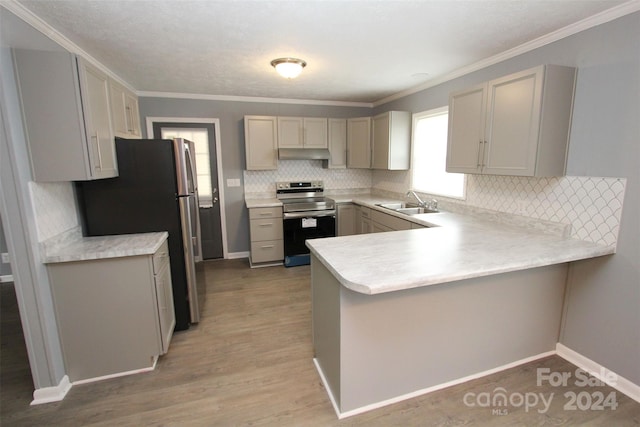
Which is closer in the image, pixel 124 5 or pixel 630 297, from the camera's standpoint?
pixel 124 5

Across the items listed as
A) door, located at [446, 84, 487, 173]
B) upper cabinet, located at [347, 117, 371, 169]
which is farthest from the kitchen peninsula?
upper cabinet, located at [347, 117, 371, 169]

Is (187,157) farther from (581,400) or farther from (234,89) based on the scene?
(581,400)

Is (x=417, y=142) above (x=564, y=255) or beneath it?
above

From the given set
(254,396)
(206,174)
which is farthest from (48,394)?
(206,174)

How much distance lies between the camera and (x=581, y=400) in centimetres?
185

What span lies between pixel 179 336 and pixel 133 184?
132cm

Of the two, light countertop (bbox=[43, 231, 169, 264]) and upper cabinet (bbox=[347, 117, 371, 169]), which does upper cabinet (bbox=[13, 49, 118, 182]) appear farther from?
upper cabinet (bbox=[347, 117, 371, 169])

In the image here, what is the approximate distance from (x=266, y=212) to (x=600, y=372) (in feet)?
11.5

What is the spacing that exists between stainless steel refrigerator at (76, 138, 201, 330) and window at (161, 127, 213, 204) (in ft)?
5.98

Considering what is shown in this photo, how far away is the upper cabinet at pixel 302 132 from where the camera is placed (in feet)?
14.2

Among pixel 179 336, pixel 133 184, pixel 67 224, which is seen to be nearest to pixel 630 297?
pixel 179 336

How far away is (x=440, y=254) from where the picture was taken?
5.91 feet

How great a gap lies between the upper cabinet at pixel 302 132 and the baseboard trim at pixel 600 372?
3.54m

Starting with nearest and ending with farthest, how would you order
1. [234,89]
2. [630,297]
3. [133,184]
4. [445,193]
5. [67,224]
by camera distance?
[630,297]
[67,224]
[133,184]
[445,193]
[234,89]
